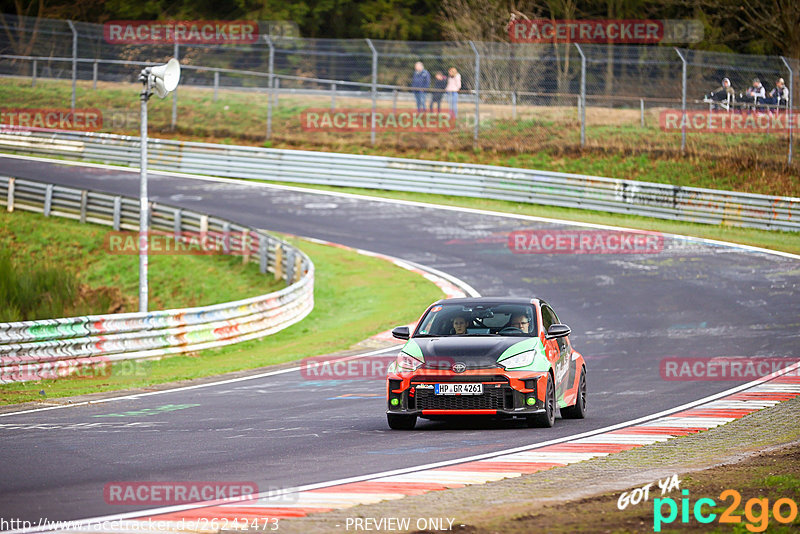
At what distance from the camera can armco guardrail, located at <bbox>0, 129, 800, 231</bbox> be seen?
32188mm

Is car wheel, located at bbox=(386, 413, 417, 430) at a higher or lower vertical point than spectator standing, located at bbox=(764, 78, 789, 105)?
lower

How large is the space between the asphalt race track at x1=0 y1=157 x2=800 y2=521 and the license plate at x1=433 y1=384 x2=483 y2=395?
1.44 feet

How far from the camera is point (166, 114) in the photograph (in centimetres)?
4650

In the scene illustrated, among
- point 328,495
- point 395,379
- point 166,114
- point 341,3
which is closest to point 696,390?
point 395,379

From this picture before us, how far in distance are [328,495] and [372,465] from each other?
1404 mm

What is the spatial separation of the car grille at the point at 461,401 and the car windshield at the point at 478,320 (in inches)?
37.1

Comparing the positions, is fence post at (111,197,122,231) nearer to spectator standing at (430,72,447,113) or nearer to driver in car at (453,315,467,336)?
spectator standing at (430,72,447,113)

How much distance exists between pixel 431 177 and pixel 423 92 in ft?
13.3
